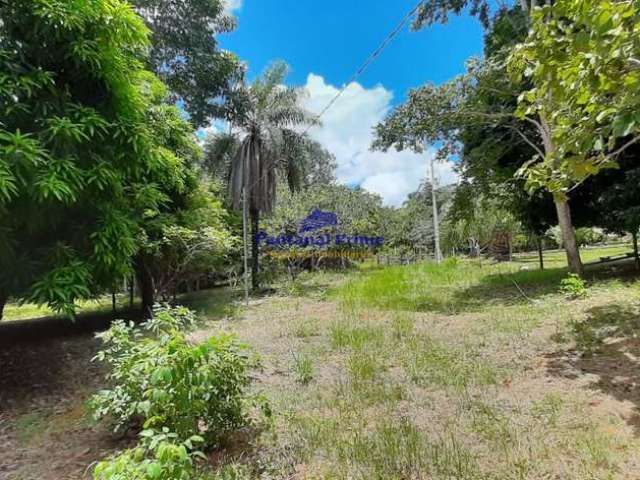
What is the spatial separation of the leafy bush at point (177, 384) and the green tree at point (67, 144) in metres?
1.39

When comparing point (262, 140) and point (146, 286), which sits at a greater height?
point (262, 140)

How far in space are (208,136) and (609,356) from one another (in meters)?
11.6

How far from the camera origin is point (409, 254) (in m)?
26.3

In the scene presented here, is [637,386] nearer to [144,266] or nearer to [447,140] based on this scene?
[447,140]

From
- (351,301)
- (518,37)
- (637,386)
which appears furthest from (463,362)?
(518,37)

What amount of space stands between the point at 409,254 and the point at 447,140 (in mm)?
18784

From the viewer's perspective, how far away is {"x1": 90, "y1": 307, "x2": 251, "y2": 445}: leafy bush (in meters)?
2.16

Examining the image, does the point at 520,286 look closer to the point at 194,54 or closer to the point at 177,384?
the point at 177,384

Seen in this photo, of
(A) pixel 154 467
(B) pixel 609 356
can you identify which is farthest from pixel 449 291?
(A) pixel 154 467

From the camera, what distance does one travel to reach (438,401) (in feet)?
9.88

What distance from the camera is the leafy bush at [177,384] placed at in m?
2.16

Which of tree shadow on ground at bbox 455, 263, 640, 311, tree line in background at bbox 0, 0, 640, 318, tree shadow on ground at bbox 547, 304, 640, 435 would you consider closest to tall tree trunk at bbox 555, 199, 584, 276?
tree line in background at bbox 0, 0, 640, 318

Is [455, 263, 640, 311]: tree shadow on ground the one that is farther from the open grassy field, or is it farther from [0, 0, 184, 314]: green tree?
[0, 0, 184, 314]: green tree

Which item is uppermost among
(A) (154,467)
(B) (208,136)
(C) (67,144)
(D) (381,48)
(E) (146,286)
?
(B) (208,136)
